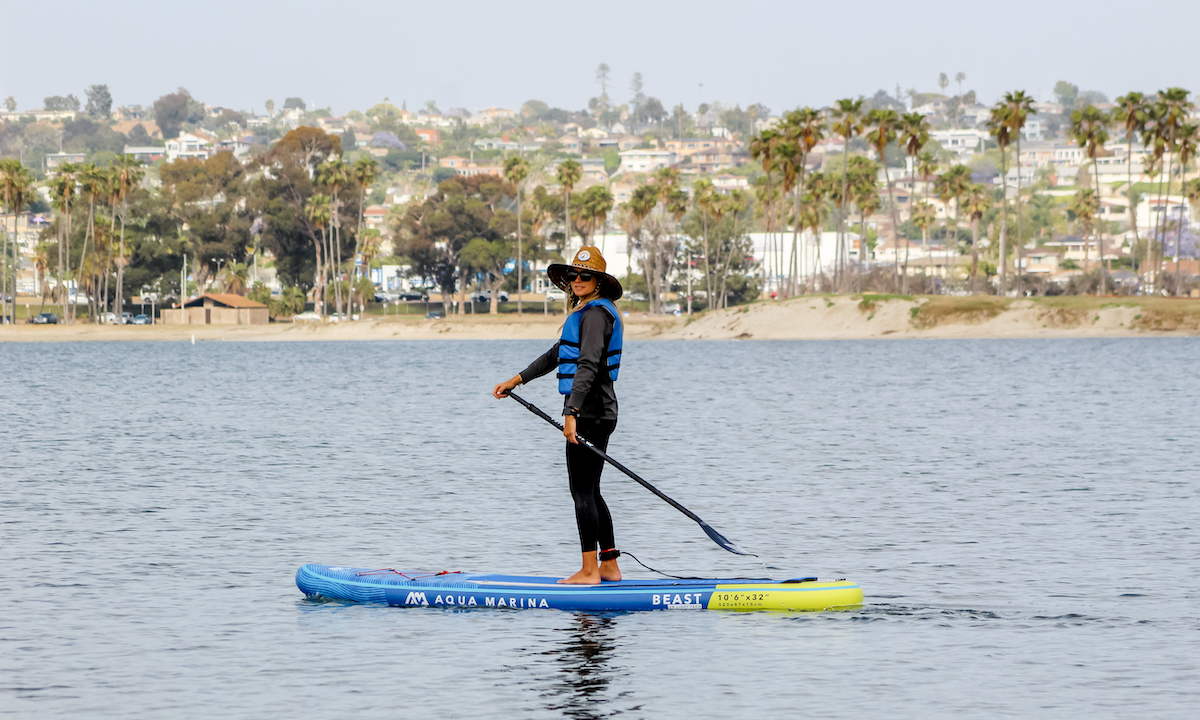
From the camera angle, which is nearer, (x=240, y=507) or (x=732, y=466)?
(x=240, y=507)

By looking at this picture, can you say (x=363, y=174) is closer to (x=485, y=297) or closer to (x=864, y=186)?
(x=485, y=297)

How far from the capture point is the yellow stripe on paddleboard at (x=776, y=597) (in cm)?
1291

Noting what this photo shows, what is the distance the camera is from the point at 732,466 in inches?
1106

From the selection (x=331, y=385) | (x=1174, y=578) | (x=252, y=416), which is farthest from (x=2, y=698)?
(x=331, y=385)

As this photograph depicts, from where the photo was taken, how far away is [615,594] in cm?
1282

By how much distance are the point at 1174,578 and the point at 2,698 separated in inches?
431

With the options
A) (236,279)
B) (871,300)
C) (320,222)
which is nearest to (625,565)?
(871,300)

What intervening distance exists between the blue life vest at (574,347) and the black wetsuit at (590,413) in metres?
0.04

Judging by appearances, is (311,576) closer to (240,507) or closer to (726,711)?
(726,711)

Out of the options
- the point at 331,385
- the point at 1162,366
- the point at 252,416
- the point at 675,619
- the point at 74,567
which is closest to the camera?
the point at 675,619

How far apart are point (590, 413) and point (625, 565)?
4404 mm

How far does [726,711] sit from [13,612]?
23.1 ft

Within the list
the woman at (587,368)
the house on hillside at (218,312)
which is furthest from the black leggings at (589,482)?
the house on hillside at (218,312)

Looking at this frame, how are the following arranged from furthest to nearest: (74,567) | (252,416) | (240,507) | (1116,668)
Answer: (252,416), (240,507), (74,567), (1116,668)
